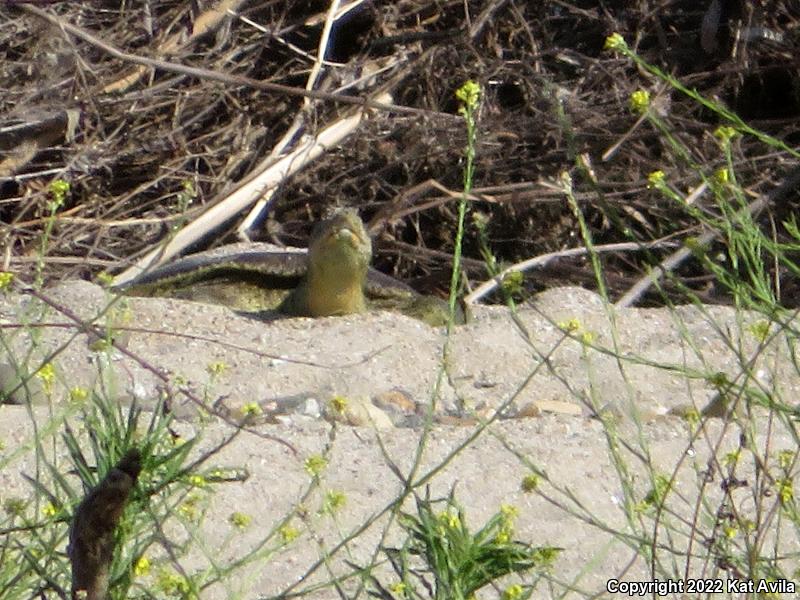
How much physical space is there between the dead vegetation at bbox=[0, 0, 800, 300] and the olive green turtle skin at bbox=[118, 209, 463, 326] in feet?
2.87

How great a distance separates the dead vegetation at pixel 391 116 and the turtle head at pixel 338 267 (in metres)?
1.32

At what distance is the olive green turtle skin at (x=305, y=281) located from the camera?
18.9ft

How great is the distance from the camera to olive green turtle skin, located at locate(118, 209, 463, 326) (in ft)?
18.9

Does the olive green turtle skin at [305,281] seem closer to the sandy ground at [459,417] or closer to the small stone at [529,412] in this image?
the sandy ground at [459,417]

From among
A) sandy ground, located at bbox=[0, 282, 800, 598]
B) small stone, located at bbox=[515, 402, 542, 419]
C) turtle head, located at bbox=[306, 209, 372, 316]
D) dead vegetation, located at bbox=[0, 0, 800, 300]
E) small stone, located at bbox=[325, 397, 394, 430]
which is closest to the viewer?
sandy ground, located at bbox=[0, 282, 800, 598]

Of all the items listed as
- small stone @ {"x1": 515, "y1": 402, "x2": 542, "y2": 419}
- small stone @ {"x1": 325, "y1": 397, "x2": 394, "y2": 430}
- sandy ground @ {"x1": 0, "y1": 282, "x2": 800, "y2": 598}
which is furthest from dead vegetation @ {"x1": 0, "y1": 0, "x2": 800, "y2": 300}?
small stone @ {"x1": 325, "y1": 397, "x2": 394, "y2": 430}

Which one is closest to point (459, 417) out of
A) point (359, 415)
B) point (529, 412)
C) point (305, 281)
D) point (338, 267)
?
point (529, 412)

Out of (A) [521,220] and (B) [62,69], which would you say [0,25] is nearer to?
(B) [62,69]

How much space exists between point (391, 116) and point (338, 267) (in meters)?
1.99

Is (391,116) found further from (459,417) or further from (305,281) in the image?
(459,417)

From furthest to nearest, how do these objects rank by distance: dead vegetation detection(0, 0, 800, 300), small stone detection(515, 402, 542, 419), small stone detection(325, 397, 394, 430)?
dead vegetation detection(0, 0, 800, 300) → small stone detection(515, 402, 542, 419) → small stone detection(325, 397, 394, 430)

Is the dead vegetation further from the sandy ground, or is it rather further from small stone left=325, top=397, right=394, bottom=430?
small stone left=325, top=397, right=394, bottom=430

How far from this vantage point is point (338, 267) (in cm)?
573

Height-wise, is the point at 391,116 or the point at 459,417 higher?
the point at 391,116
